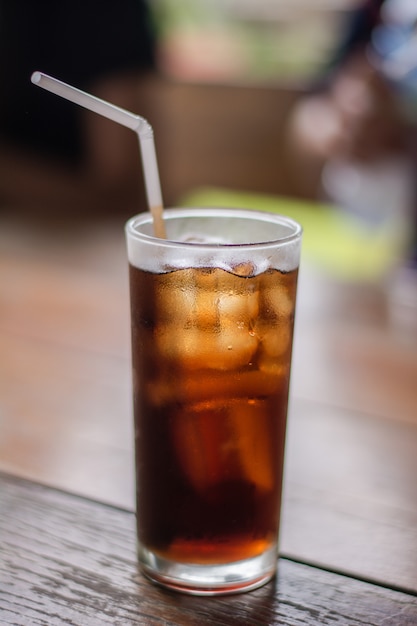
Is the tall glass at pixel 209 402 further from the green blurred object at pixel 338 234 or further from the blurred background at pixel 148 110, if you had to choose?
the blurred background at pixel 148 110

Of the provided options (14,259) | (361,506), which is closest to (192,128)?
(14,259)

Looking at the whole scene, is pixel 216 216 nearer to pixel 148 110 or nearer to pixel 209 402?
pixel 209 402

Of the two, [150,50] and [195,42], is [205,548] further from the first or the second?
[195,42]

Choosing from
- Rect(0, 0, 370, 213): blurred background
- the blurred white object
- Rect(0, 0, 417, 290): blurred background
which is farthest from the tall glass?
Rect(0, 0, 370, 213): blurred background

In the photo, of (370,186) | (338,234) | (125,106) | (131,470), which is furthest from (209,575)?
(125,106)

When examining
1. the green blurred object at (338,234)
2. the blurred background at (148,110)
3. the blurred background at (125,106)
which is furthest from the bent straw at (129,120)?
the blurred background at (125,106)

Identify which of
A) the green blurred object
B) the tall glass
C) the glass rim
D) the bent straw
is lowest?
the green blurred object

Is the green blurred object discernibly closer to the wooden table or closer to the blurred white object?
the blurred white object

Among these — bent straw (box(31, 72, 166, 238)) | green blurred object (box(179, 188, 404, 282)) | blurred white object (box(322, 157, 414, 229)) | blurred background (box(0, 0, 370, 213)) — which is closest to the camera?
bent straw (box(31, 72, 166, 238))

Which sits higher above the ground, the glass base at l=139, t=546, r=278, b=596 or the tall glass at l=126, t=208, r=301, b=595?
the tall glass at l=126, t=208, r=301, b=595
